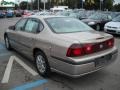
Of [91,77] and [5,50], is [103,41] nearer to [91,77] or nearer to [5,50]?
[91,77]

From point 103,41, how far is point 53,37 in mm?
1174

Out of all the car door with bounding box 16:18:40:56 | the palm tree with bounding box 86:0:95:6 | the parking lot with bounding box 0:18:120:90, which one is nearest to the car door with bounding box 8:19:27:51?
the car door with bounding box 16:18:40:56

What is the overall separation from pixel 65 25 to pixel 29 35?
1095mm

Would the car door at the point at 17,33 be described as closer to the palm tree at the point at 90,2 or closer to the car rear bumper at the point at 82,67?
the car rear bumper at the point at 82,67

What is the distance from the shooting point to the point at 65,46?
4.38m

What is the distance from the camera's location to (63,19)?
5.84 meters

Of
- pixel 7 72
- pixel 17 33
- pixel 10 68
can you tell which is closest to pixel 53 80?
pixel 7 72

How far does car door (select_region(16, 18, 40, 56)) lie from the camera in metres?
5.65

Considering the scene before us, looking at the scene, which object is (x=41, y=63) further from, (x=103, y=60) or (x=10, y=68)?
(x=103, y=60)

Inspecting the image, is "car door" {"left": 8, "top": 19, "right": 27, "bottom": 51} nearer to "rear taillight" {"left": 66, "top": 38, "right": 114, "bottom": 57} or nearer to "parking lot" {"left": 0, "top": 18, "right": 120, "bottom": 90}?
"parking lot" {"left": 0, "top": 18, "right": 120, "bottom": 90}

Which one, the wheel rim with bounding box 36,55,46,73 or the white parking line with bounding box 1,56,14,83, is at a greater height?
the wheel rim with bounding box 36,55,46,73

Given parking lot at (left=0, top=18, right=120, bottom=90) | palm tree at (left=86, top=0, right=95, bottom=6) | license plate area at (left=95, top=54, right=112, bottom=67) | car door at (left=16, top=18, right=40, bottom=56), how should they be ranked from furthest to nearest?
palm tree at (left=86, top=0, right=95, bottom=6), car door at (left=16, top=18, right=40, bottom=56), parking lot at (left=0, top=18, right=120, bottom=90), license plate area at (left=95, top=54, right=112, bottom=67)

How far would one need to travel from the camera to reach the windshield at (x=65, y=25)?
17.3 feet

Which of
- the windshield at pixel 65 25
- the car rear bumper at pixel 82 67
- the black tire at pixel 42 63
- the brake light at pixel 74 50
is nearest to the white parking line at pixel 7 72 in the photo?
the black tire at pixel 42 63
